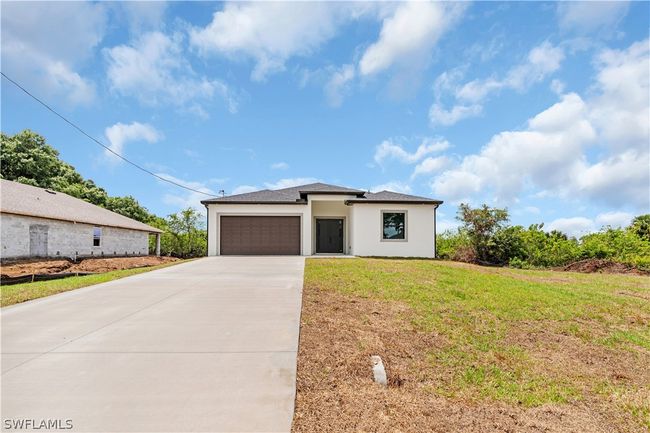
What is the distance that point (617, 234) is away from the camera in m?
18.2

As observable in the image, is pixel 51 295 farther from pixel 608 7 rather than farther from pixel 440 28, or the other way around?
pixel 608 7

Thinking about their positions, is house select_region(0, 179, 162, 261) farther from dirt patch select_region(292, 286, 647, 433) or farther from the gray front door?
dirt patch select_region(292, 286, 647, 433)

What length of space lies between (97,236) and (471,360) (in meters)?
24.6

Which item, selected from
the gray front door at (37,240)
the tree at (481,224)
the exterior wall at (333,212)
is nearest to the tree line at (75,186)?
the gray front door at (37,240)

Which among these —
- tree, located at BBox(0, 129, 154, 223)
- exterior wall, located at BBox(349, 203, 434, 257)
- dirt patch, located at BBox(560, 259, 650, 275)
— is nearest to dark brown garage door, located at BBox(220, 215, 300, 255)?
exterior wall, located at BBox(349, 203, 434, 257)

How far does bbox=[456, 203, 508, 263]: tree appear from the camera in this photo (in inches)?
757

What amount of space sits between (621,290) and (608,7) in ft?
26.5

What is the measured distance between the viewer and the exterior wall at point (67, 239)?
16.3m

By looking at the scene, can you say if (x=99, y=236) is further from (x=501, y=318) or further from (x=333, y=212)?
(x=501, y=318)

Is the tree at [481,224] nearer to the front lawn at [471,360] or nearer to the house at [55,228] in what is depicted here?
the front lawn at [471,360]

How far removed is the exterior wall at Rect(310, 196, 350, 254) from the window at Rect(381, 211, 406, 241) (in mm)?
2432

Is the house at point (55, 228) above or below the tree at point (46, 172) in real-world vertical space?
below

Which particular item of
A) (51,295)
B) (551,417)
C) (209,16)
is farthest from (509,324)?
(209,16)

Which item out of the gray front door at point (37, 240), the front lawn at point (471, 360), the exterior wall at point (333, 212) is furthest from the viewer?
the exterior wall at point (333, 212)
